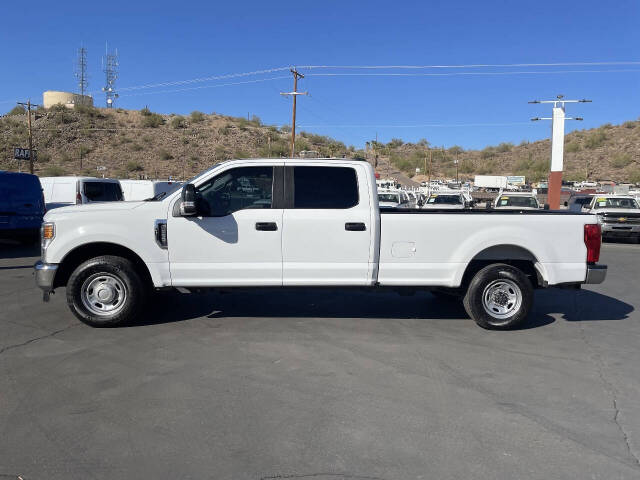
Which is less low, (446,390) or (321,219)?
(321,219)

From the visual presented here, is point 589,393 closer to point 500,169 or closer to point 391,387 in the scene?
point 391,387

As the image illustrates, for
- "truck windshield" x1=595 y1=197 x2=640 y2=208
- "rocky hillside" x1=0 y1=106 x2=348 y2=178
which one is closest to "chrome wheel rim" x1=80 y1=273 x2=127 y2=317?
"truck windshield" x1=595 y1=197 x2=640 y2=208

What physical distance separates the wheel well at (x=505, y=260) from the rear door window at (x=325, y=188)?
178cm

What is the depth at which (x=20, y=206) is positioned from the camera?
45.4 ft

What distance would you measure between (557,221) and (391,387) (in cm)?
339

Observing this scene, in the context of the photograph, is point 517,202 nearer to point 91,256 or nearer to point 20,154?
point 91,256

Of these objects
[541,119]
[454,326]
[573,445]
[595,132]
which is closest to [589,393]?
[573,445]

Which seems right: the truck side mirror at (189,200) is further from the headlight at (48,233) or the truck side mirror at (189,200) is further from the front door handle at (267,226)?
the headlight at (48,233)

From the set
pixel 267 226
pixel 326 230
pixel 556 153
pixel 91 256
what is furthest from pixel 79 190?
pixel 556 153

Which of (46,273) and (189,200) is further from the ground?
(189,200)

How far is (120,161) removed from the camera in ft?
169

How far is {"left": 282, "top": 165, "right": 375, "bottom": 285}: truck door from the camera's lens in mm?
6629

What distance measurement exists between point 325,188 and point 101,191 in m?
12.2

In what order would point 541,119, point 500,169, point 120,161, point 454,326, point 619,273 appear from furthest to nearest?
point 500,169, point 120,161, point 541,119, point 619,273, point 454,326
